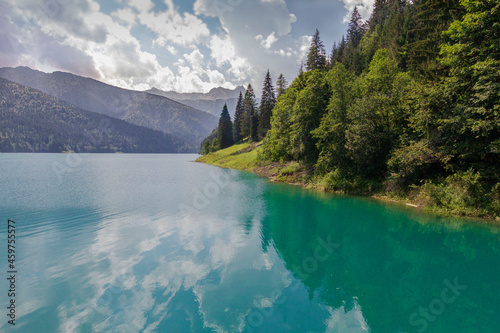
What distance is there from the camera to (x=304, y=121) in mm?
38062

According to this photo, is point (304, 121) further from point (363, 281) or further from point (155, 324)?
point (155, 324)

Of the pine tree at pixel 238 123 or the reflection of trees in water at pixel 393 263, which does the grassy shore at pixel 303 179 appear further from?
the pine tree at pixel 238 123

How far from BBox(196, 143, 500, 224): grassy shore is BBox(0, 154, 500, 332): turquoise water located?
2.35 meters

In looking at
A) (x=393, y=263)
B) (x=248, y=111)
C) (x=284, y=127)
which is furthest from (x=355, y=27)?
(x=393, y=263)

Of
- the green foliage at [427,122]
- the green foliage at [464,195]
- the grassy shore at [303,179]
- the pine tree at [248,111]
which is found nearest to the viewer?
the green foliage at [427,122]

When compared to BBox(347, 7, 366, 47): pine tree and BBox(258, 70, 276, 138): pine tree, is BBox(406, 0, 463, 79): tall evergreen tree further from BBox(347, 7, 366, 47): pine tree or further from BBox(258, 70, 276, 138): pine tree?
BBox(347, 7, 366, 47): pine tree

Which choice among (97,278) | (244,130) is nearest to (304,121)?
(97,278)

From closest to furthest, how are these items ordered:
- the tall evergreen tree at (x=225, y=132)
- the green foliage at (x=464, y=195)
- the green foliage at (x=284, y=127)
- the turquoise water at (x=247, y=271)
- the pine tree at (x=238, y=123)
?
the turquoise water at (x=247, y=271) < the green foliage at (x=464, y=195) < the green foliage at (x=284, y=127) < the tall evergreen tree at (x=225, y=132) < the pine tree at (x=238, y=123)

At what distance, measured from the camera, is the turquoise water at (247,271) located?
298 inches

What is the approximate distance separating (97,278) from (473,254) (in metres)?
18.6

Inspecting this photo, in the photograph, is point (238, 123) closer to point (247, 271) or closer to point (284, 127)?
point (284, 127)

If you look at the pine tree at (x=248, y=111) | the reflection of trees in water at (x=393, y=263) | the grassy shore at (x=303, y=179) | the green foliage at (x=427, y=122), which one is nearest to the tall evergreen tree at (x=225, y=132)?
the pine tree at (x=248, y=111)

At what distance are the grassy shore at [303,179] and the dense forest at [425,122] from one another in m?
0.18

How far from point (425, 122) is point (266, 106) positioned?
2459 inches
